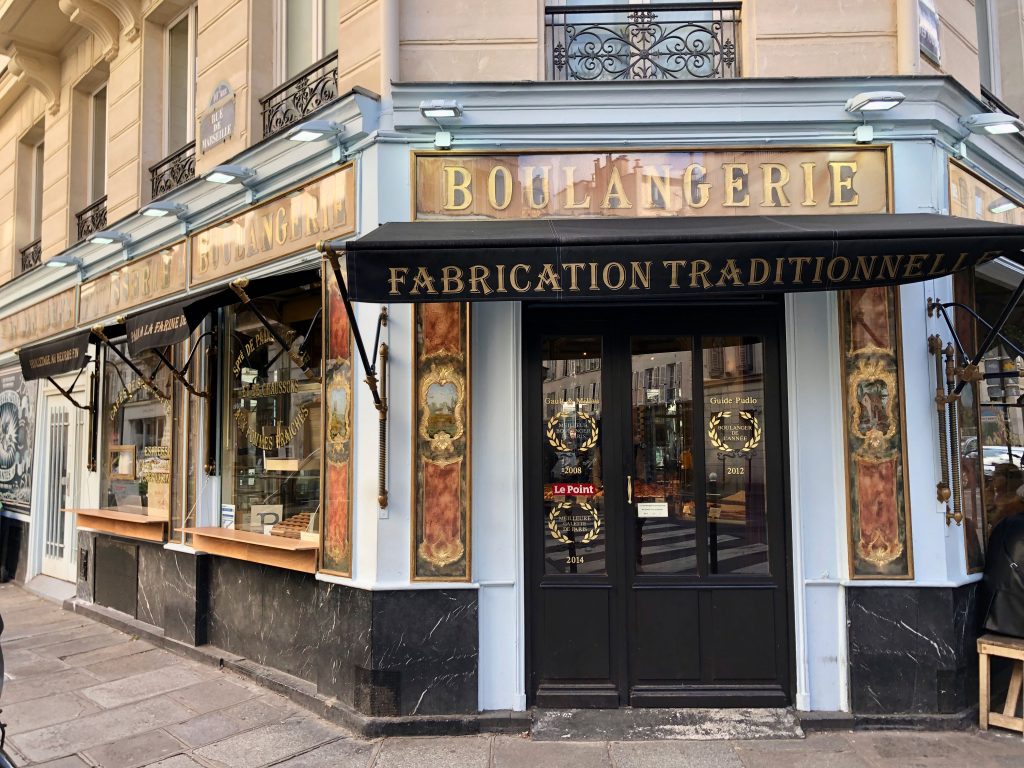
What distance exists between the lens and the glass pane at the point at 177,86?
782cm

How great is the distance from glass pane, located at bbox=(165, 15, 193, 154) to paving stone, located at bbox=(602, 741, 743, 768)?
7.43m

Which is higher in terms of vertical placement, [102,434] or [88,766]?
[102,434]

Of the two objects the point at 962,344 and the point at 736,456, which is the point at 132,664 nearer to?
the point at 736,456

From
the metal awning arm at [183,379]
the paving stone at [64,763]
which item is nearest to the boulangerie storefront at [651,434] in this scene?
the paving stone at [64,763]

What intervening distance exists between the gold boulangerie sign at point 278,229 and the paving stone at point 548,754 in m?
3.63

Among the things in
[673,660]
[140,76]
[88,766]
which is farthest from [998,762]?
[140,76]

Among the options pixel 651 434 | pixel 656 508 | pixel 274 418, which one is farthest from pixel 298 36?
pixel 656 508

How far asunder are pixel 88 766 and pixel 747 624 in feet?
14.2

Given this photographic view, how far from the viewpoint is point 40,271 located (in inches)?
384

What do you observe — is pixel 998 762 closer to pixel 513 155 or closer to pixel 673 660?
pixel 673 660

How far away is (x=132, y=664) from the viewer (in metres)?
6.30

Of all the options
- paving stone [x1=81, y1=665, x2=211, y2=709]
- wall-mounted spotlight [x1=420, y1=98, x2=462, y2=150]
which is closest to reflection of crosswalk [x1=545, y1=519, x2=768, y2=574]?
wall-mounted spotlight [x1=420, y1=98, x2=462, y2=150]

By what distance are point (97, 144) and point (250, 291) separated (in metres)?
5.79

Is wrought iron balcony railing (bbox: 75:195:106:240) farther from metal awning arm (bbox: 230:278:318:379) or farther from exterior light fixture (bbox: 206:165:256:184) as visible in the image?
metal awning arm (bbox: 230:278:318:379)
